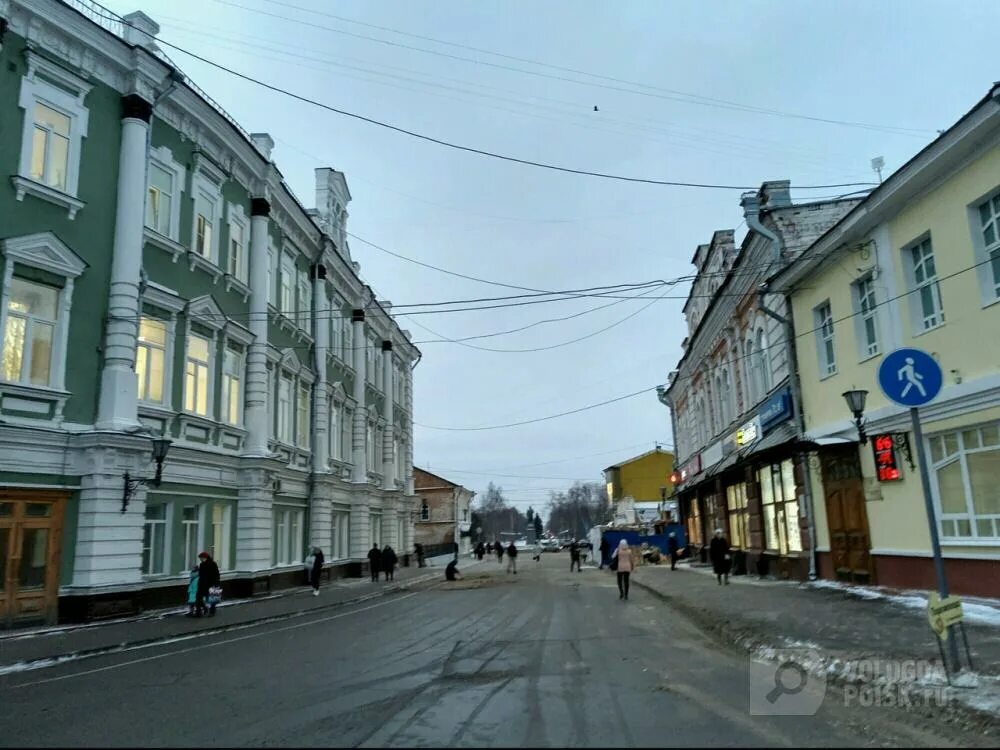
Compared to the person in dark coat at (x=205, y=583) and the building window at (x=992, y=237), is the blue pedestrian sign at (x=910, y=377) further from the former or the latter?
the person in dark coat at (x=205, y=583)

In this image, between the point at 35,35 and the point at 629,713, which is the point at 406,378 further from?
the point at 629,713

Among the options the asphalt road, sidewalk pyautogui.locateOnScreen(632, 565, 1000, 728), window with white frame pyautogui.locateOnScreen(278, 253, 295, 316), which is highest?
window with white frame pyautogui.locateOnScreen(278, 253, 295, 316)

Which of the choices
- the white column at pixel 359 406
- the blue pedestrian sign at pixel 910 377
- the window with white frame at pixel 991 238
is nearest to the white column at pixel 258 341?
the white column at pixel 359 406

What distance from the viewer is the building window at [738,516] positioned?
87.4 feet

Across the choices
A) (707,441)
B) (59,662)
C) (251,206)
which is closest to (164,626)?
(59,662)

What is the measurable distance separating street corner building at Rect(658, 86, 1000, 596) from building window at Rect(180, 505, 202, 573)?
1516 cm

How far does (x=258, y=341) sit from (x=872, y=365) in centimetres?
1725

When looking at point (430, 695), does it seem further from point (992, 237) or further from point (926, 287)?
point (926, 287)

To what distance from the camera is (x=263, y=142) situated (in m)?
25.7

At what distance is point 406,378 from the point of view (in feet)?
159

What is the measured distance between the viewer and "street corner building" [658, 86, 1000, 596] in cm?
1252

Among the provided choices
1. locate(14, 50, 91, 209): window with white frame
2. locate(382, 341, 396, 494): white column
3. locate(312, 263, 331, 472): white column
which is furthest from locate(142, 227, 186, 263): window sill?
locate(382, 341, 396, 494): white column

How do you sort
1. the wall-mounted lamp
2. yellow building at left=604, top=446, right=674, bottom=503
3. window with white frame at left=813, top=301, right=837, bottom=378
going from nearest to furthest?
the wall-mounted lamp, window with white frame at left=813, top=301, right=837, bottom=378, yellow building at left=604, top=446, right=674, bottom=503

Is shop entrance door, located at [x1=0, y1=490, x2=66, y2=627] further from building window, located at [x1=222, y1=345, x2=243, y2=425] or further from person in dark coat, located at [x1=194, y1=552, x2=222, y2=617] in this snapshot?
building window, located at [x1=222, y1=345, x2=243, y2=425]
